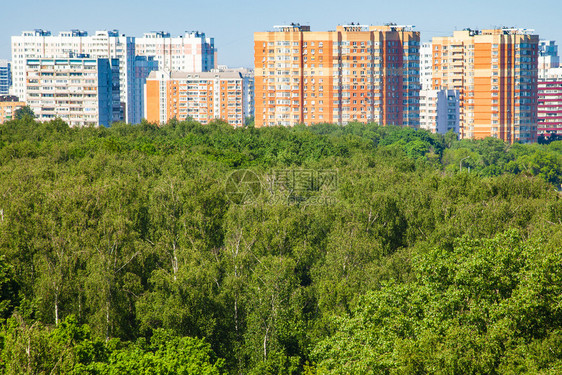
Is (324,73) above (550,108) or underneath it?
above

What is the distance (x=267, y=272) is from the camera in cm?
3719

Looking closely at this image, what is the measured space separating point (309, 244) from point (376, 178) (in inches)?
475

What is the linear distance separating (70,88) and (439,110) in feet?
237

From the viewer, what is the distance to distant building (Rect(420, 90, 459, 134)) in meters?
143

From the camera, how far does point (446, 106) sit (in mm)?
145625

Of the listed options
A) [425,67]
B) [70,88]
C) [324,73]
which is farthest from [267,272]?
[425,67]

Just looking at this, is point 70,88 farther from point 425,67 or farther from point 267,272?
point 267,272

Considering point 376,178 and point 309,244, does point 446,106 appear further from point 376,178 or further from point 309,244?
point 309,244

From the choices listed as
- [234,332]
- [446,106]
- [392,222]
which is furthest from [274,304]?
[446,106]

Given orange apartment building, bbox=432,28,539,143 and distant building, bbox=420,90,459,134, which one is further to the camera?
distant building, bbox=420,90,459,134

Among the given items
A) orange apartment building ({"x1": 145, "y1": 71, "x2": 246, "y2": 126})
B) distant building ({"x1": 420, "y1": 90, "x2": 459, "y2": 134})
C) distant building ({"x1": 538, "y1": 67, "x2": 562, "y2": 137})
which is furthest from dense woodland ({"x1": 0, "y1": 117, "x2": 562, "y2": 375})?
distant building ({"x1": 538, "y1": 67, "x2": 562, "y2": 137})

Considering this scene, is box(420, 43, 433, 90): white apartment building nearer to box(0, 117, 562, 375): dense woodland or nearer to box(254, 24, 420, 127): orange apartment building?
box(254, 24, 420, 127): orange apartment building

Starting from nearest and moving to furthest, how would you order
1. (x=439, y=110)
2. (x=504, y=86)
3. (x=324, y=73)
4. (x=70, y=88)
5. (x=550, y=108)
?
(x=504, y=86)
(x=324, y=73)
(x=439, y=110)
(x=70, y=88)
(x=550, y=108)

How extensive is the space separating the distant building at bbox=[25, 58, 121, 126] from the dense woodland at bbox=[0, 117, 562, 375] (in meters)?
95.2
